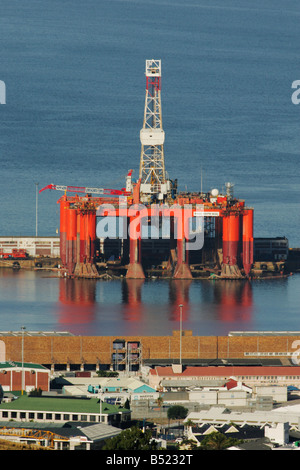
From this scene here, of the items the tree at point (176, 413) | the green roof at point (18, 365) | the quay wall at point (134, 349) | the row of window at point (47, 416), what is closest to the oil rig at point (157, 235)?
the quay wall at point (134, 349)

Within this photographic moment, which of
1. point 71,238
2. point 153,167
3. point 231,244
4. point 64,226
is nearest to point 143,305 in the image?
point 231,244

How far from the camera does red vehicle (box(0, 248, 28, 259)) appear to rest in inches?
2778

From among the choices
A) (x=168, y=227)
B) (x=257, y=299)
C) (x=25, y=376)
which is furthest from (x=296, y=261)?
(x=25, y=376)

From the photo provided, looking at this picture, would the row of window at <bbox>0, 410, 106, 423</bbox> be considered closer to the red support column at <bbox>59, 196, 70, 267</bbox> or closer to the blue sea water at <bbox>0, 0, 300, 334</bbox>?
the blue sea water at <bbox>0, 0, 300, 334</bbox>

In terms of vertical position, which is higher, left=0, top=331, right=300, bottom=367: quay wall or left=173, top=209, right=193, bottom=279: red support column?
left=173, top=209, right=193, bottom=279: red support column

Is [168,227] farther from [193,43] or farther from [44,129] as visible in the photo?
[193,43]

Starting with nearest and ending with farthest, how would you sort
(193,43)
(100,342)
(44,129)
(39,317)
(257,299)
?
(100,342) → (39,317) → (257,299) → (44,129) → (193,43)

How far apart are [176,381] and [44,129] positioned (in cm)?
7318

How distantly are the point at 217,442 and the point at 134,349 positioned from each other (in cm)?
1282

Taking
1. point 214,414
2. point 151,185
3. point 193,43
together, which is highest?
point 193,43

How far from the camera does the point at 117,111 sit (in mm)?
116562

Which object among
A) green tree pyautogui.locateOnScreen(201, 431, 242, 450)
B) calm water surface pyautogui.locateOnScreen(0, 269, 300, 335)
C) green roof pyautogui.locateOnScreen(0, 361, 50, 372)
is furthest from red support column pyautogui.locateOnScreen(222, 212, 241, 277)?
green tree pyautogui.locateOnScreen(201, 431, 242, 450)

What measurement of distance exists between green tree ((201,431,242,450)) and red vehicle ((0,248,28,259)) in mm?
41298

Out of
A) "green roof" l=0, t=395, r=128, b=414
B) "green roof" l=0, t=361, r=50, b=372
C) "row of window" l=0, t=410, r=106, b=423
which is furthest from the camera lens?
"green roof" l=0, t=361, r=50, b=372
